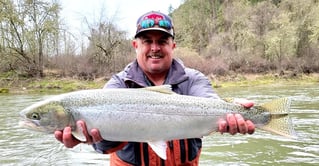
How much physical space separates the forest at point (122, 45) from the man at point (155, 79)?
31.2m

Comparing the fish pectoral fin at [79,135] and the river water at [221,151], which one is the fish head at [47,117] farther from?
the river water at [221,151]

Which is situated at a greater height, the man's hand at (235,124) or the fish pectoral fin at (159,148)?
the man's hand at (235,124)

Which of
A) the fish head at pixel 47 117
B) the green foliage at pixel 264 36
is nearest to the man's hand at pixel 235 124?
the fish head at pixel 47 117

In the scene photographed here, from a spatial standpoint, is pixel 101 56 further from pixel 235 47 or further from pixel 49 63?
pixel 235 47

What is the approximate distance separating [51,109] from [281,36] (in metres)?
41.1

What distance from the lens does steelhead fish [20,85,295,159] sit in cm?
301

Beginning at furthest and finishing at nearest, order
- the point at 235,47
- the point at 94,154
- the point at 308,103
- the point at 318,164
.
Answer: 1. the point at 235,47
2. the point at 308,103
3. the point at 94,154
4. the point at 318,164

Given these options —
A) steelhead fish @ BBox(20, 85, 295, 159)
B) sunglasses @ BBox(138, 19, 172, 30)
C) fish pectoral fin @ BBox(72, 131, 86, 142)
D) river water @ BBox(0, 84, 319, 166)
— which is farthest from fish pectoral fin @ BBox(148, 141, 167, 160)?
river water @ BBox(0, 84, 319, 166)

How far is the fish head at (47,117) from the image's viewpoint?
9.84 feet

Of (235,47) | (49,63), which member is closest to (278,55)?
(235,47)

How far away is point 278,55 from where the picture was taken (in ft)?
132

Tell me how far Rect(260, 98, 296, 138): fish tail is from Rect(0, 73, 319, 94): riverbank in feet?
87.7

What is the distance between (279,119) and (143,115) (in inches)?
46.8

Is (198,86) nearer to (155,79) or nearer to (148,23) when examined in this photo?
(155,79)
